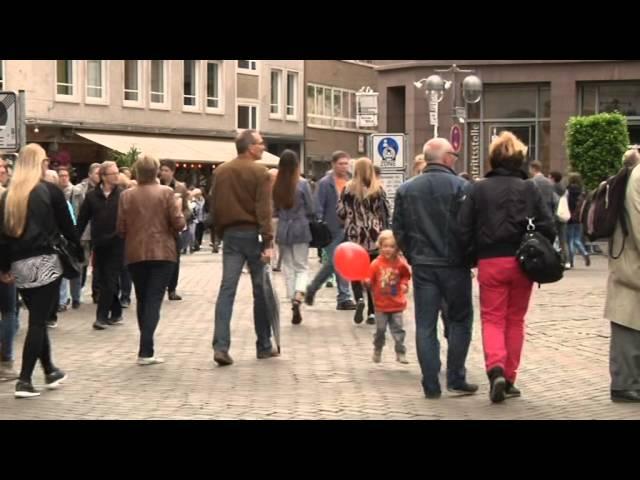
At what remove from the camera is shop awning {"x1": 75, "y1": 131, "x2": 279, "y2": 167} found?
48.4 meters

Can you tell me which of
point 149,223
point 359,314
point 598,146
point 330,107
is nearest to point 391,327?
point 149,223

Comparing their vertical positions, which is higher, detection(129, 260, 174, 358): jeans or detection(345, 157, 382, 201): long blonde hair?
detection(345, 157, 382, 201): long blonde hair

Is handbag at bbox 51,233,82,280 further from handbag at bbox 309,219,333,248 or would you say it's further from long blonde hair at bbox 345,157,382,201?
handbag at bbox 309,219,333,248

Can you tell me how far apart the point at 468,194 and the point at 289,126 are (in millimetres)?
53378

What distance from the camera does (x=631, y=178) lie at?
895cm

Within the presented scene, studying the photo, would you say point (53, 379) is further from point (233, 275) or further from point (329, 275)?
point (329, 275)

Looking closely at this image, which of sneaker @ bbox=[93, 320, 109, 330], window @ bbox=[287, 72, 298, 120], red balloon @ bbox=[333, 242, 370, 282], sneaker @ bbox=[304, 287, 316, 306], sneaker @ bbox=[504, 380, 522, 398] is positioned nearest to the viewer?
sneaker @ bbox=[504, 380, 522, 398]

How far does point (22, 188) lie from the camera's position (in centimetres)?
951

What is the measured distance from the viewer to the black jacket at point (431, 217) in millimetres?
9227

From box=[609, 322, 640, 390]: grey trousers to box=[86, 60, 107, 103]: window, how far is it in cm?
4197

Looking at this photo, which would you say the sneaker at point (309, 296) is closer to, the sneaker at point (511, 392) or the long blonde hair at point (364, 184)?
the long blonde hair at point (364, 184)

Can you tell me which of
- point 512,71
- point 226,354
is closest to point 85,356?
point 226,354

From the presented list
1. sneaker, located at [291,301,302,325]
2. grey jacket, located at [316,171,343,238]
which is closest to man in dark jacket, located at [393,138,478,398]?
sneaker, located at [291,301,302,325]
